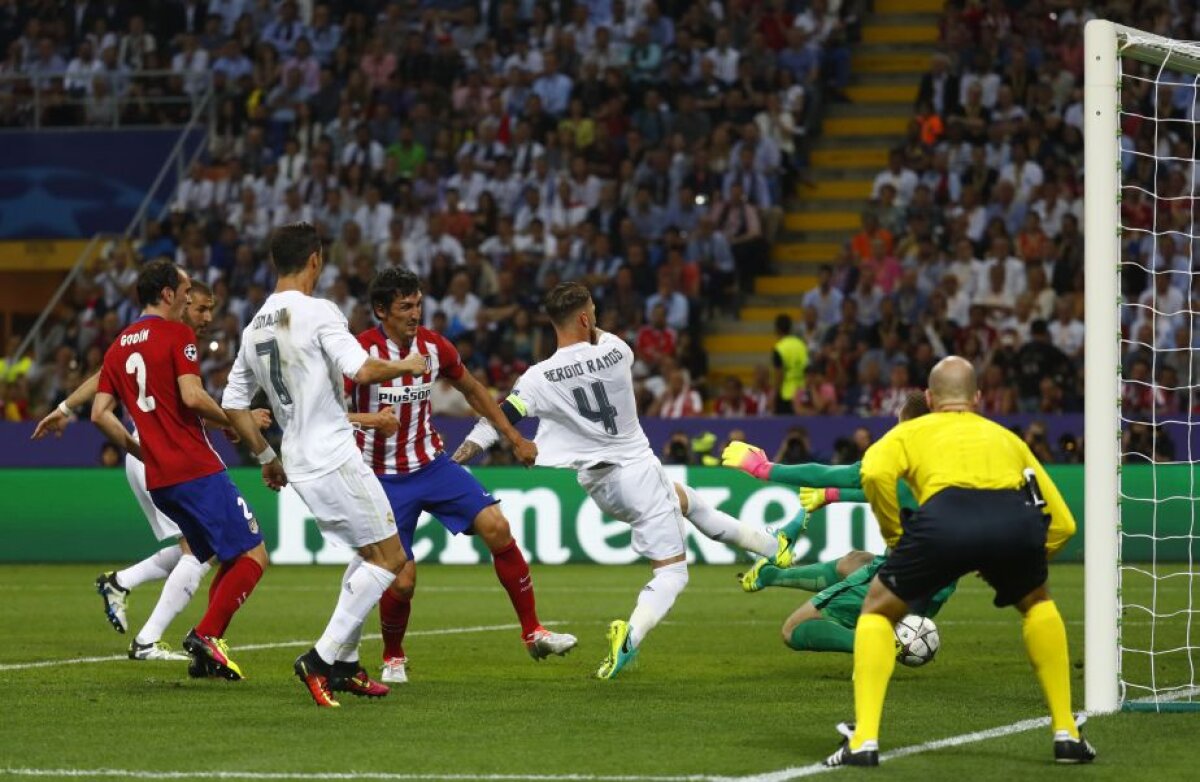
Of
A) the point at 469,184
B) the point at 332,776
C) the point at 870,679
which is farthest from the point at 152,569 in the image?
the point at 469,184

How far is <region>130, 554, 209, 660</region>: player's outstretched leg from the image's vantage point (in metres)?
12.0

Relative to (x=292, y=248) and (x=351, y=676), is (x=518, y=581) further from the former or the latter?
(x=292, y=248)

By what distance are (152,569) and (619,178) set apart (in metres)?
14.3

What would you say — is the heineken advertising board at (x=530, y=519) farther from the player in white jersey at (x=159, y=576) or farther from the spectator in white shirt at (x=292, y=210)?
the player in white jersey at (x=159, y=576)

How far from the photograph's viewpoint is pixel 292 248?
31.9 ft

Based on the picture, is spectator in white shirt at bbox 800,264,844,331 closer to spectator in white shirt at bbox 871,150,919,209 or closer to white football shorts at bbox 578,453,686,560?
spectator in white shirt at bbox 871,150,919,209

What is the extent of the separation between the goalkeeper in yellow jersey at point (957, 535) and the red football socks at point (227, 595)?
419 centimetres

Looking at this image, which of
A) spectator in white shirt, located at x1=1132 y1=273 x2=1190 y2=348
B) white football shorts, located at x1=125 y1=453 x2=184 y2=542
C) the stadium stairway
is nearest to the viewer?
white football shorts, located at x1=125 y1=453 x2=184 y2=542

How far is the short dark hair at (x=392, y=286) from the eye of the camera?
34.5 ft

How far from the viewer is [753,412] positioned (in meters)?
22.8

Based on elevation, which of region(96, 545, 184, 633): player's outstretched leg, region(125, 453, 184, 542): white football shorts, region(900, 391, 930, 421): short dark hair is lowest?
region(96, 545, 184, 633): player's outstretched leg

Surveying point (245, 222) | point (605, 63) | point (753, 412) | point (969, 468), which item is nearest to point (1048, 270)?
point (753, 412)

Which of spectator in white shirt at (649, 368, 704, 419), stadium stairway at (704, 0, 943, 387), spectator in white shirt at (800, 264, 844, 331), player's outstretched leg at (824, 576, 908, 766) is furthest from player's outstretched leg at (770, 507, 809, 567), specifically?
stadium stairway at (704, 0, 943, 387)

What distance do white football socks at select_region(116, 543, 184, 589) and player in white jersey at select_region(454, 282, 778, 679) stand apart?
9.77 ft
